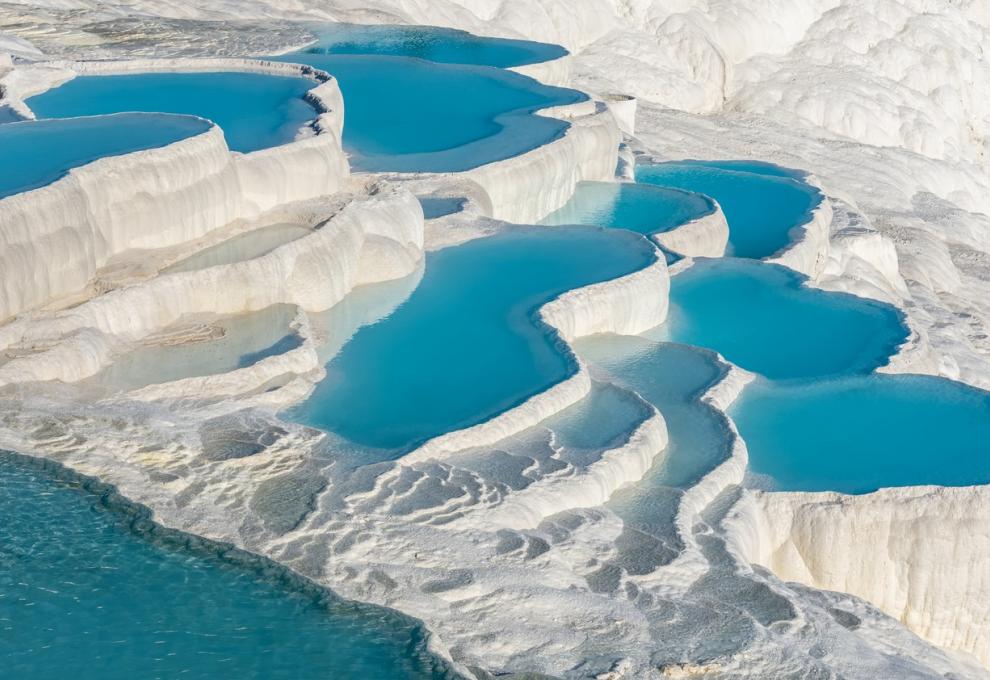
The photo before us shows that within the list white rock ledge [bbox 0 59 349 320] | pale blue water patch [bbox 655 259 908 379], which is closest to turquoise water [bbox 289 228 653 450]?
pale blue water patch [bbox 655 259 908 379]

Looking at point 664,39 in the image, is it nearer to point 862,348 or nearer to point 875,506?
point 862,348

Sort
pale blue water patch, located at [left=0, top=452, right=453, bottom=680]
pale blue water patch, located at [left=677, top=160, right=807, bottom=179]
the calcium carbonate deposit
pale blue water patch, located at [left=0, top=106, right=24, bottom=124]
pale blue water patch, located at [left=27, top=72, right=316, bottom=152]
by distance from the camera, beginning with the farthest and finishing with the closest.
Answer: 1. pale blue water patch, located at [left=677, top=160, right=807, bottom=179]
2. pale blue water patch, located at [left=27, top=72, right=316, bottom=152]
3. pale blue water patch, located at [left=0, top=106, right=24, bottom=124]
4. the calcium carbonate deposit
5. pale blue water patch, located at [left=0, top=452, right=453, bottom=680]

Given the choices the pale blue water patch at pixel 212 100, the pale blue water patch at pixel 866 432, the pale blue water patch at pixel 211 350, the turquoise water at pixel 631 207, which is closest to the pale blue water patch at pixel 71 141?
the pale blue water patch at pixel 212 100

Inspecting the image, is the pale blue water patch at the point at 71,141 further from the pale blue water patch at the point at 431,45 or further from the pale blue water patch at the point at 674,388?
the pale blue water patch at the point at 431,45

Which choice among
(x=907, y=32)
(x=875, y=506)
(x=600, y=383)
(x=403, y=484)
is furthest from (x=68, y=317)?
(x=907, y=32)

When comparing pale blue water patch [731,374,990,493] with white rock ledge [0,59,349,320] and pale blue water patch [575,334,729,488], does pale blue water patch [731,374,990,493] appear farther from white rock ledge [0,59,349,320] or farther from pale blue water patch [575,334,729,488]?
white rock ledge [0,59,349,320]
